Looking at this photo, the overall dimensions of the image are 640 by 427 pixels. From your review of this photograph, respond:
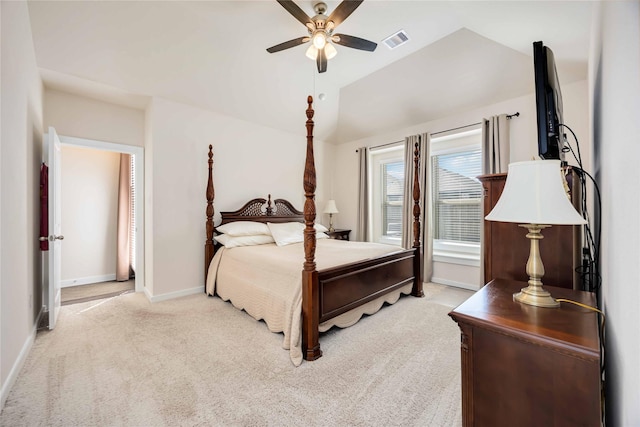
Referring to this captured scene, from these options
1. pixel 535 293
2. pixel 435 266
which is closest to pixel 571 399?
pixel 535 293

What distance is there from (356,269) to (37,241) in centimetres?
340

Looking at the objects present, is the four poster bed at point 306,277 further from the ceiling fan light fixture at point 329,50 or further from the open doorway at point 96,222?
the open doorway at point 96,222

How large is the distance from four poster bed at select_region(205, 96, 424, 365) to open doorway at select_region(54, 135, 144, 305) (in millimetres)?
1059

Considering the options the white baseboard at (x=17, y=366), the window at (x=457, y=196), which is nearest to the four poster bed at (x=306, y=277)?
the window at (x=457, y=196)

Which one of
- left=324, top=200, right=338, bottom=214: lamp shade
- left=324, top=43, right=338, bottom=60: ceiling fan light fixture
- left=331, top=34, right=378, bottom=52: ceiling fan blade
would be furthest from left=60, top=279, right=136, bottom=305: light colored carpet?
left=331, top=34, right=378, bottom=52: ceiling fan blade

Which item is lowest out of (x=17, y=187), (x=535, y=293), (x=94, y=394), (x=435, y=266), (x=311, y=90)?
(x=94, y=394)

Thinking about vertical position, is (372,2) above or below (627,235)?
above

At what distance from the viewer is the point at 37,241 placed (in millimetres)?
2826

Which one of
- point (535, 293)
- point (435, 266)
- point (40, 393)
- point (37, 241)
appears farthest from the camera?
point (435, 266)

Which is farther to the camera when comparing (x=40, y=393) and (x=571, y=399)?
(x=40, y=393)

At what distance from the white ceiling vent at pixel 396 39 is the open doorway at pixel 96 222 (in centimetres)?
363

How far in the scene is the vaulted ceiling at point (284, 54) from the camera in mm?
2496

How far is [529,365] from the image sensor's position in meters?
0.97

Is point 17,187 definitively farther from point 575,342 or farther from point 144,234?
point 575,342
